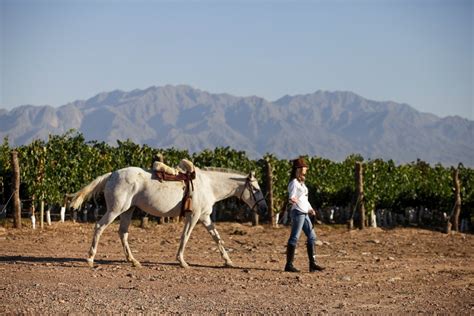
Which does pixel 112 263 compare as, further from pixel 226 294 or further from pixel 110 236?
pixel 110 236

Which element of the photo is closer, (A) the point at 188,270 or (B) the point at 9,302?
(B) the point at 9,302

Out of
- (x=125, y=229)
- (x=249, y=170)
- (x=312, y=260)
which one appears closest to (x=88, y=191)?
(x=125, y=229)

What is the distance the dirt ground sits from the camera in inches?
424

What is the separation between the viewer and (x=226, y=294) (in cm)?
1177

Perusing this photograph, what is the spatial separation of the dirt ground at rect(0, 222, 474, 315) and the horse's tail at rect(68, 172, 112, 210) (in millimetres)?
1148

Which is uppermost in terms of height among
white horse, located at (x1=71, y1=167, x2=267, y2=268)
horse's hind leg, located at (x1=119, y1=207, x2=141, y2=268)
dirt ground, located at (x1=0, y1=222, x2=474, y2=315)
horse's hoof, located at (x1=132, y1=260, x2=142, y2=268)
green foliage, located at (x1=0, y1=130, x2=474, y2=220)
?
green foliage, located at (x1=0, y1=130, x2=474, y2=220)

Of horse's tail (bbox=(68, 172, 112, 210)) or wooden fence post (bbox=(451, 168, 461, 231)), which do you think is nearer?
horse's tail (bbox=(68, 172, 112, 210))

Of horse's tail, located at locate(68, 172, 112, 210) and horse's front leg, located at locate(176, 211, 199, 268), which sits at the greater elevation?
horse's tail, located at locate(68, 172, 112, 210)

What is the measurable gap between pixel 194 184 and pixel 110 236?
666cm

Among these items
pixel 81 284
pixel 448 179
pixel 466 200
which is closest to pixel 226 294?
pixel 81 284

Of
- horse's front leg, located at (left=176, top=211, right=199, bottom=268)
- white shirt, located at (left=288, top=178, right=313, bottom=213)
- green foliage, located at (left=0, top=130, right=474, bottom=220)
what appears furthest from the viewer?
green foliage, located at (left=0, top=130, right=474, bottom=220)

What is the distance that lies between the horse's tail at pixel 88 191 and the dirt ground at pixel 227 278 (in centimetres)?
115

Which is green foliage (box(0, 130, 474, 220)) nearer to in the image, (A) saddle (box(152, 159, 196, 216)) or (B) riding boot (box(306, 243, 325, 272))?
(A) saddle (box(152, 159, 196, 216))

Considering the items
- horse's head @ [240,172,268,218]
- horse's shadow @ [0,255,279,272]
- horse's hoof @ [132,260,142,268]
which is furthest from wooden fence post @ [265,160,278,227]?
horse's hoof @ [132,260,142,268]
